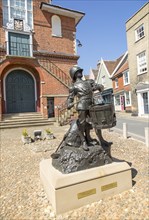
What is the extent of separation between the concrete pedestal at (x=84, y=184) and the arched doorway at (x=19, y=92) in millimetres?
11386

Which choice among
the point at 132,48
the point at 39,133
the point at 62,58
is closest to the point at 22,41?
the point at 62,58

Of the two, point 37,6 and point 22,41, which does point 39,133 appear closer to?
point 22,41

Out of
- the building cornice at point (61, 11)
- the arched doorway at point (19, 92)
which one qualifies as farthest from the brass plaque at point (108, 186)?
the building cornice at point (61, 11)

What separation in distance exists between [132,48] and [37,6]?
1004 centimetres

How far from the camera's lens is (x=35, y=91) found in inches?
580

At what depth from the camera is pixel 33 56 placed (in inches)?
571

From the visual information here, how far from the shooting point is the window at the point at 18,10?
45.8 feet

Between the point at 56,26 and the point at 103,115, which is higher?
the point at 56,26

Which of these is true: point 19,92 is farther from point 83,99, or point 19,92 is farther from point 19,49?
point 83,99

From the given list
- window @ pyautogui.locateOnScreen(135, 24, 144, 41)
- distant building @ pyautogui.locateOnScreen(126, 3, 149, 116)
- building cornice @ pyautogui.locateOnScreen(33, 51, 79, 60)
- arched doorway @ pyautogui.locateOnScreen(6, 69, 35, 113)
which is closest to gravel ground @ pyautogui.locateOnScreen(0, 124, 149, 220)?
arched doorway @ pyautogui.locateOnScreen(6, 69, 35, 113)

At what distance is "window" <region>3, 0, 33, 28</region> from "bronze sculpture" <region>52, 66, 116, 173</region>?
43.9ft

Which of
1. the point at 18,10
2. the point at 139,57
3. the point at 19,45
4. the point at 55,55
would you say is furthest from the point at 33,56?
the point at 139,57

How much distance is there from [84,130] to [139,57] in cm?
1609

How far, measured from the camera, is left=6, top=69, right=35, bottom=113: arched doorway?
45.3 ft
